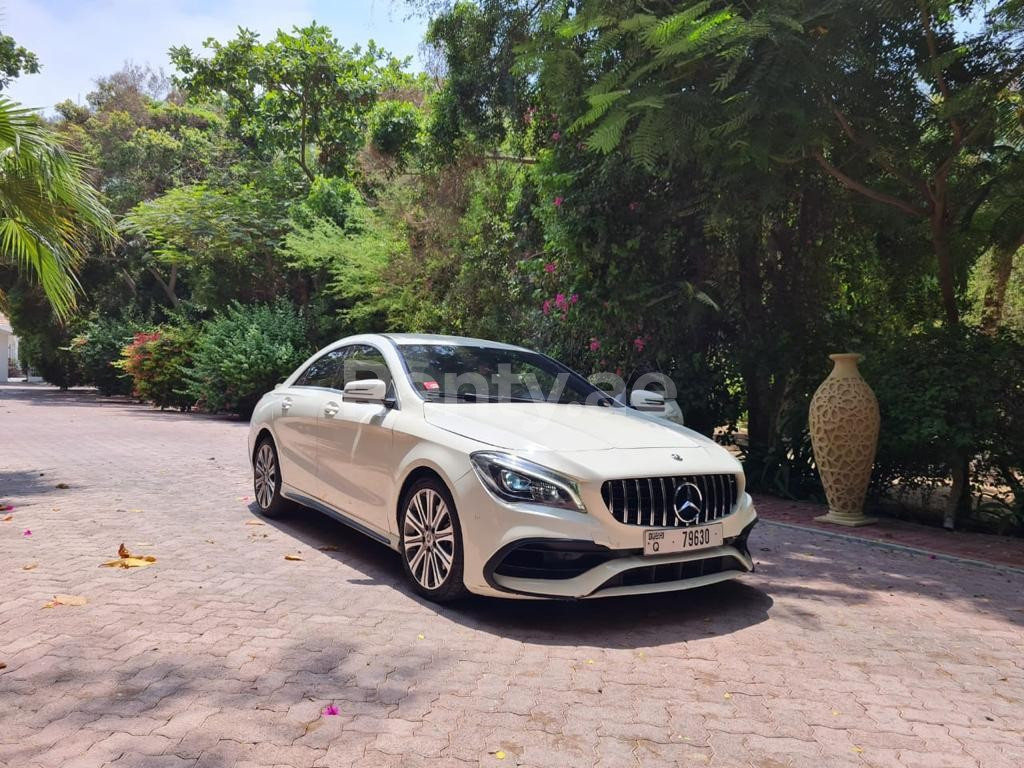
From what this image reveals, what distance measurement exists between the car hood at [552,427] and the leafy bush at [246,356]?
14.3m

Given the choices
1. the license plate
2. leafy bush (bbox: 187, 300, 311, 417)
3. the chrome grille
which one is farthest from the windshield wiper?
leafy bush (bbox: 187, 300, 311, 417)

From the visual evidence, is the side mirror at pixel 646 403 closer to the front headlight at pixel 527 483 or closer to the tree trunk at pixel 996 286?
the front headlight at pixel 527 483

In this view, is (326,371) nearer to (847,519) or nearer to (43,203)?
(43,203)

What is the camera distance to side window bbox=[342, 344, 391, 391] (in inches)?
222

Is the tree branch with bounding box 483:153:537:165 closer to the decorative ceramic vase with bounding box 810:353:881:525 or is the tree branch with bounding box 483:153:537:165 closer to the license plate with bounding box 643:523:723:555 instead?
the decorative ceramic vase with bounding box 810:353:881:525

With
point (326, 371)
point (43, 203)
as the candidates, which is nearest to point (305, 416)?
point (326, 371)

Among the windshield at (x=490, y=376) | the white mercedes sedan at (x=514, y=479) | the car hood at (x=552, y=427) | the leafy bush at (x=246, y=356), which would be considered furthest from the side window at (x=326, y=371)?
the leafy bush at (x=246, y=356)

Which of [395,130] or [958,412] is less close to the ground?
[395,130]

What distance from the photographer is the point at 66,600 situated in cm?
458

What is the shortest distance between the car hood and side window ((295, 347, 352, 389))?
1.50m

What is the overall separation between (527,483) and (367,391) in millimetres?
1458

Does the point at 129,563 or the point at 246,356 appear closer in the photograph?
the point at 129,563

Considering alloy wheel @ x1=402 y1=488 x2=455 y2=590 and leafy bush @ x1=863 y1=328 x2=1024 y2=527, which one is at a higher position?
leafy bush @ x1=863 y1=328 x2=1024 y2=527

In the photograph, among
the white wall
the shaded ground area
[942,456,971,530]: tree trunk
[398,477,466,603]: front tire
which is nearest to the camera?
[398,477,466,603]: front tire
